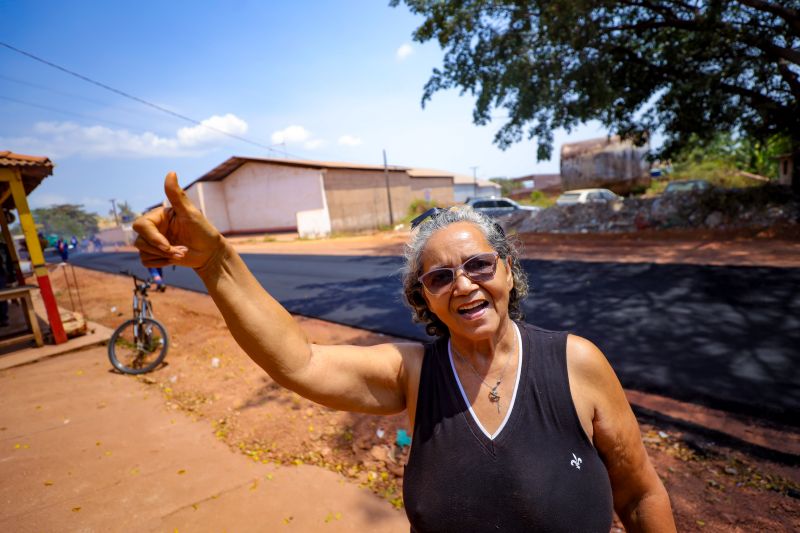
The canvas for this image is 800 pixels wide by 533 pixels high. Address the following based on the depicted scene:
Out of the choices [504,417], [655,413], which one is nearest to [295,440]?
[504,417]

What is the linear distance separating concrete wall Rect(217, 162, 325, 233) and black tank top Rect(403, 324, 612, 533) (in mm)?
29060

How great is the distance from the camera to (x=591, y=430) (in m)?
1.58

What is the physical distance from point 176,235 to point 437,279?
40.7 inches

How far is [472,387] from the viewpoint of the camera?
1679 millimetres

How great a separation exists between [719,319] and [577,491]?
5721 millimetres

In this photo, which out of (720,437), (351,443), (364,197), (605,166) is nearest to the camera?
(720,437)

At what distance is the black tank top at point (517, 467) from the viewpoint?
56.2 inches

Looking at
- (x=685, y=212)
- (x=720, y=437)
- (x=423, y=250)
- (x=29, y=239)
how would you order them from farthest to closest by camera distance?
1. (x=685, y=212)
2. (x=29, y=239)
3. (x=720, y=437)
4. (x=423, y=250)

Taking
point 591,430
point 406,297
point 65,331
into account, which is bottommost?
point 65,331

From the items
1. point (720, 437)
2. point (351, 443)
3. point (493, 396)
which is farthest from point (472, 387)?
point (720, 437)

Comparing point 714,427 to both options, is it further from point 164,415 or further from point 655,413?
point 164,415

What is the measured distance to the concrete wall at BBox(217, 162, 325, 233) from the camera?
100.0ft

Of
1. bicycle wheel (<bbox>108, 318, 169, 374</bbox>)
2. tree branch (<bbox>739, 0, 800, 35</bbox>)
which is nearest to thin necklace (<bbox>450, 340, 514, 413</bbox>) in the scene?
bicycle wheel (<bbox>108, 318, 169, 374</bbox>)

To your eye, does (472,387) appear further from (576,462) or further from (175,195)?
(175,195)
